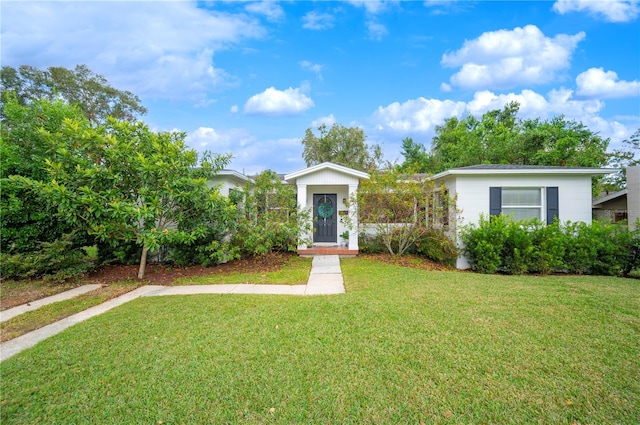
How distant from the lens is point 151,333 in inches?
151

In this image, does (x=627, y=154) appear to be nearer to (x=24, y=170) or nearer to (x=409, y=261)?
(x=409, y=261)

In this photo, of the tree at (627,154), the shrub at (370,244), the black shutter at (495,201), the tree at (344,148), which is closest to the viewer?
the black shutter at (495,201)

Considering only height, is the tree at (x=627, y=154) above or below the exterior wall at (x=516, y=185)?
above

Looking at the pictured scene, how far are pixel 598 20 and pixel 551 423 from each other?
12347 mm

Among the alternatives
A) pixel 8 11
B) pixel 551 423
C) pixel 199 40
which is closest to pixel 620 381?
pixel 551 423

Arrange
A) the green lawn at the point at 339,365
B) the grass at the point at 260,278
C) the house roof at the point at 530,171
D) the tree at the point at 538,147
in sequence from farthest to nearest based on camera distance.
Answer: the tree at the point at 538,147
the house roof at the point at 530,171
the grass at the point at 260,278
the green lawn at the point at 339,365

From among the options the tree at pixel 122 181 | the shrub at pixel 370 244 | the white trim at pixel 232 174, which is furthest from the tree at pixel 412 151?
the tree at pixel 122 181

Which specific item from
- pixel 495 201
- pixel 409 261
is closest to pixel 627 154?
pixel 495 201

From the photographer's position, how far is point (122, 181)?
646 centimetres

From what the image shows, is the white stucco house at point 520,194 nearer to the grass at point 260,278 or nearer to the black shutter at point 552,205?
the black shutter at point 552,205

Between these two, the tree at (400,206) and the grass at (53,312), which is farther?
the tree at (400,206)

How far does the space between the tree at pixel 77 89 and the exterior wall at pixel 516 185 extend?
75.7ft

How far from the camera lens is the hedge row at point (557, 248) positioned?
Result: 7.77 meters

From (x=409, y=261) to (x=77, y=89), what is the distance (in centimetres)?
2758
